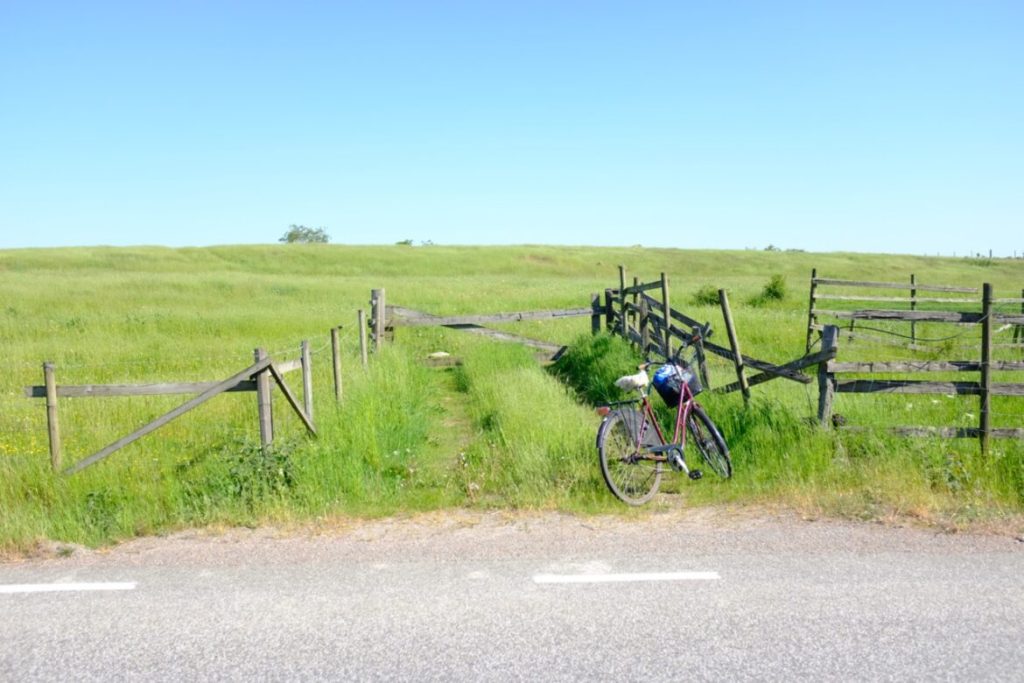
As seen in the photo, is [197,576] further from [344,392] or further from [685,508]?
[344,392]

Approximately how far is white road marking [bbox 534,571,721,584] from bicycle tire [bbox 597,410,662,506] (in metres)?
1.58

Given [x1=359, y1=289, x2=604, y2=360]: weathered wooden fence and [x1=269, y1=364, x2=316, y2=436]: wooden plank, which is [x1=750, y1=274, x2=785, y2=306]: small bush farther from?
[x1=269, y1=364, x2=316, y2=436]: wooden plank

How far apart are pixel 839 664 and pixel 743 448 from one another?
158 inches

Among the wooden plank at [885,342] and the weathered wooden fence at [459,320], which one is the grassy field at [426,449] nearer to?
the wooden plank at [885,342]

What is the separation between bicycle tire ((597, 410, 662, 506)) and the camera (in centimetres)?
673

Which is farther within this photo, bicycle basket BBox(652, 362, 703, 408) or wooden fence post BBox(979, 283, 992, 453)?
wooden fence post BBox(979, 283, 992, 453)

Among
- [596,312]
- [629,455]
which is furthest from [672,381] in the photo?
[596,312]

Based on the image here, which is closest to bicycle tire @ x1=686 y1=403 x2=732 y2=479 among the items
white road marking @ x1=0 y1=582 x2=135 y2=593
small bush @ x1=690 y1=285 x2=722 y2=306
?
white road marking @ x1=0 y1=582 x2=135 y2=593

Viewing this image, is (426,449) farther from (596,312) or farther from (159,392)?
(596,312)

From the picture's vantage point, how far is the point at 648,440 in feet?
22.8

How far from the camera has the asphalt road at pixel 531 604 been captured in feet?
12.7

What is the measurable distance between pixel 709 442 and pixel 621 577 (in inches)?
102

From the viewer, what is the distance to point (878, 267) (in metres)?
78.8

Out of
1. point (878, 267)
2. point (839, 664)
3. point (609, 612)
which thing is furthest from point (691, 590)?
point (878, 267)
